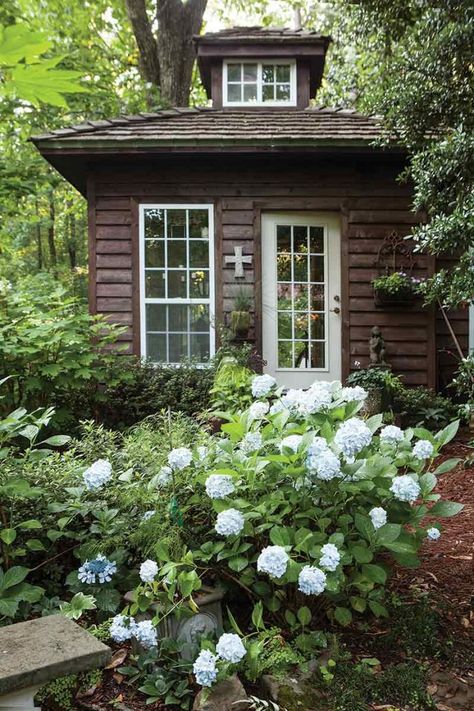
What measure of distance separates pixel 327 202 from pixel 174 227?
1856mm

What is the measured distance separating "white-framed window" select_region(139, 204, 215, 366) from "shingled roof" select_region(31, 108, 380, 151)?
0.81m

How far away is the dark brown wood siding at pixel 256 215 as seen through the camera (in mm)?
7348

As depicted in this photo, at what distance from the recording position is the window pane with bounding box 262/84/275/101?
848cm

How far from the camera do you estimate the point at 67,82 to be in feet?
3.53

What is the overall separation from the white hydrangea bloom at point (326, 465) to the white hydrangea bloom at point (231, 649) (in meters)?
0.60

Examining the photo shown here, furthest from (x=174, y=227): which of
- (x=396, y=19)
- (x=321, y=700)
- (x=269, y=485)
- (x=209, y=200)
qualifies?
(x=321, y=700)

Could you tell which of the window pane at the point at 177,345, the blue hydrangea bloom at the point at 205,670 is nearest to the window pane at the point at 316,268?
the window pane at the point at 177,345

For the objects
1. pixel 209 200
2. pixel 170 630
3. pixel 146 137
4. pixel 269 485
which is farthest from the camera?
pixel 209 200

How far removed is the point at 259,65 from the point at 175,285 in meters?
3.38

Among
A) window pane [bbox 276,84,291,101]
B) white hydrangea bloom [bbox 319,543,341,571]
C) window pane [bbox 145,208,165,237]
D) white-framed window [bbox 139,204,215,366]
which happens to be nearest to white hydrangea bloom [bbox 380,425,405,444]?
white hydrangea bloom [bbox 319,543,341,571]

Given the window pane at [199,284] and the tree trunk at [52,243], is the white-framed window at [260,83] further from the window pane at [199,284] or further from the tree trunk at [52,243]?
the tree trunk at [52,243]

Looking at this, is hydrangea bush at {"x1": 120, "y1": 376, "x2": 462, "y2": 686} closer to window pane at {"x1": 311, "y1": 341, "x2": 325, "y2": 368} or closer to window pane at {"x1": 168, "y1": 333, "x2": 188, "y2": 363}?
window pane at {"x1": 168, "y1": 333, "x2": 188, "y2": 363}

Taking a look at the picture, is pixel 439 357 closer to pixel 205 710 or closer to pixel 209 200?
pixel 209 200

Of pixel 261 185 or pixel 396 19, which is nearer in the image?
pixel 396 19
